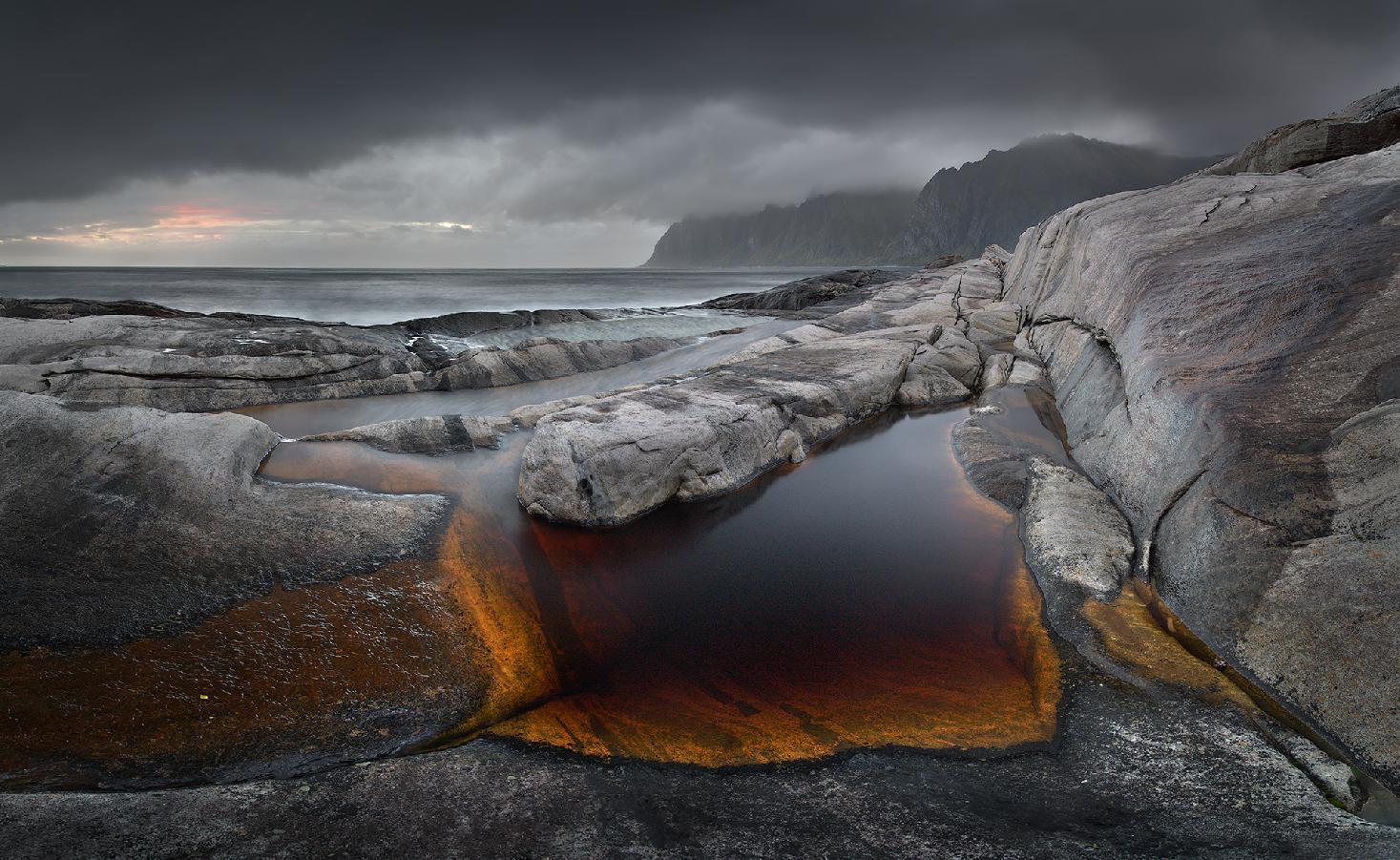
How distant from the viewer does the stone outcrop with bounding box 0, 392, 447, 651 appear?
236 inches

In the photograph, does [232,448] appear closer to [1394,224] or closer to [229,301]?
[1394,224]

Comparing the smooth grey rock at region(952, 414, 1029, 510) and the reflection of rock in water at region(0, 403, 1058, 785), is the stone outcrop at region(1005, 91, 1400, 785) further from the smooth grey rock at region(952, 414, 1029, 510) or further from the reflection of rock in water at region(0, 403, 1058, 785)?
the reflection of rock in water at region(0, 403, 1058, 785)

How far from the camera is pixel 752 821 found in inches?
148

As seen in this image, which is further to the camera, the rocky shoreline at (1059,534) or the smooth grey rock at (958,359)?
the smooth grey rock at (958,359)

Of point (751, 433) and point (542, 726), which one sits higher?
point (751, 433)

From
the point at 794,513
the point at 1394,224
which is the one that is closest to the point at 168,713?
the point at 794,513

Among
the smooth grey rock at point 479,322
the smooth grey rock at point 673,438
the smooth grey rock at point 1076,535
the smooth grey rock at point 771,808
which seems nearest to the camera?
the smooth grey rock at point 771,808

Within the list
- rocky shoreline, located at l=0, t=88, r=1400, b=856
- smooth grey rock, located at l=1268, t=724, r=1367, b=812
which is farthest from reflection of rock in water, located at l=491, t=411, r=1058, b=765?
smooth grey rock, located at l=1268, t=724, r=1367, b=812

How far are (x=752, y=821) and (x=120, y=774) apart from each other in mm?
4323

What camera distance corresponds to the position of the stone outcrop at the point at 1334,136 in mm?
13156

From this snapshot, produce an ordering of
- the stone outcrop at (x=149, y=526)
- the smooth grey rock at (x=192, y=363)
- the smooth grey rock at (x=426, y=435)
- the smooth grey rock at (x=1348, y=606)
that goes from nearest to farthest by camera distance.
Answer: the smooth grey rock at (x=1348, y=606)
the stone outcrop at (x=149, y=526)
the smooth grey rock at (x=426, y=435)
the smooth grey rock at (x=192, y=363)

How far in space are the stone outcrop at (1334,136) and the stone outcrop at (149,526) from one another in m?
18.8

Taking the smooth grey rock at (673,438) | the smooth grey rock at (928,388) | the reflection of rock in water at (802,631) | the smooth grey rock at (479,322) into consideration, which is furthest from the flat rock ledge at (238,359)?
the reflection of rock in water at (802,631)

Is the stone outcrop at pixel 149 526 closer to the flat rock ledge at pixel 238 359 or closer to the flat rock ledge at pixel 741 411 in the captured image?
the flat rock ledge at pixel 741 411
